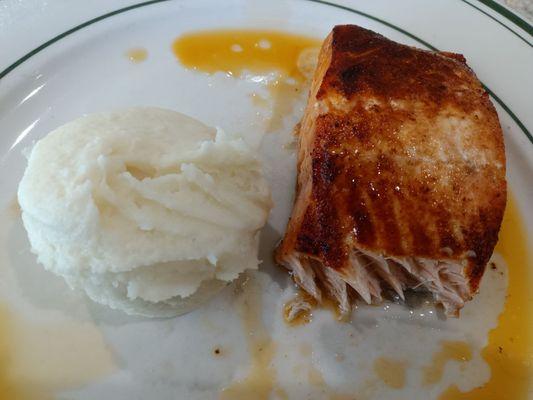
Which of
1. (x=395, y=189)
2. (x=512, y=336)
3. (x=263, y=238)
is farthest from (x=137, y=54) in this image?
(x=512, y=336)

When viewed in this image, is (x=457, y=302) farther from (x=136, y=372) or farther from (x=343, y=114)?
(x=136, y=372)

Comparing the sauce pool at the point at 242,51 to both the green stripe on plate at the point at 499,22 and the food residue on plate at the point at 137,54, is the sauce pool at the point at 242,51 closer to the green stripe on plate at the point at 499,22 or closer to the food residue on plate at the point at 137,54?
the food residue on plate at the point at 137,54

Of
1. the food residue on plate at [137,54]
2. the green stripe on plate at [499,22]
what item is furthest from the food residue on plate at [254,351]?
the green stripe on plate at [499,22]

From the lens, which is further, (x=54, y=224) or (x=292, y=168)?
(x=292, y=168)

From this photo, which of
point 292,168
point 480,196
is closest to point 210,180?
point 292,168

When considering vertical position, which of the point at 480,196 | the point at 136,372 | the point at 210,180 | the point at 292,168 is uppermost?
the point at 210,180

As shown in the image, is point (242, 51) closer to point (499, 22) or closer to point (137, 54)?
point (137, 54)

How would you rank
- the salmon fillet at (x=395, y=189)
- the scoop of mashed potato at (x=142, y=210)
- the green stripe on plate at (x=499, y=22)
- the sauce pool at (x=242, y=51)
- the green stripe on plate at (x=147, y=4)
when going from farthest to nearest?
the sauce pool at (x=242, y=51) < the green stripe on plate at (x=499, y=22) < the green stripe on plate at (x=147, y=4) < the salmon fillet at (x=395, y=189) < the scoop of mashed potato at (x=142, y=210)
